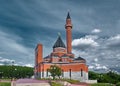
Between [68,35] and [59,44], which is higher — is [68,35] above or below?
above

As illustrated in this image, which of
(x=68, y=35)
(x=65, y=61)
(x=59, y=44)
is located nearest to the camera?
(x=65, y=61)

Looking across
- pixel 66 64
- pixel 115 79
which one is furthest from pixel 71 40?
pixel 115 79

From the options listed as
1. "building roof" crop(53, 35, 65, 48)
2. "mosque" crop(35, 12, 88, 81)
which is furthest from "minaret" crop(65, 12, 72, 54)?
"building roof" crop(53, 35, 65, 48)

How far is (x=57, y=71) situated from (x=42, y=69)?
554 inches

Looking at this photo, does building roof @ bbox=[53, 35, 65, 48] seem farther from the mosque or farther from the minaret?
the minaret

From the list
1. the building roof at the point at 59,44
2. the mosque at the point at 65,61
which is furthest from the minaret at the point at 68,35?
the building roof at the point at 59,44

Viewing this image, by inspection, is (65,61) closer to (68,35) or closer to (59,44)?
(59,44)

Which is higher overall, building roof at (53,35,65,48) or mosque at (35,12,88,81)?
building roof at (53,35,65,48)

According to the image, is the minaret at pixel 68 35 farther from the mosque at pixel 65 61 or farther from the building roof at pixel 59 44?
the building roof at pixel 59 44

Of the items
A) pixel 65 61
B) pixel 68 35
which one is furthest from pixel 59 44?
pixel 65 61

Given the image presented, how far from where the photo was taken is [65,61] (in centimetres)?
8975

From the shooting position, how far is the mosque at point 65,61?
86.2 meters

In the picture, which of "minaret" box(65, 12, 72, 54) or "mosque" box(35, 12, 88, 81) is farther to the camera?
"minaret" box(65, 12, 72, 54)

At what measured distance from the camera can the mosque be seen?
8619 centimetres
